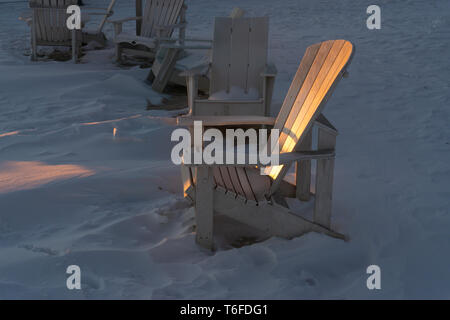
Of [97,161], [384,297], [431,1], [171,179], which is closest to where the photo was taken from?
[384,297]

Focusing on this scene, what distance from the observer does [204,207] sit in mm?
2609

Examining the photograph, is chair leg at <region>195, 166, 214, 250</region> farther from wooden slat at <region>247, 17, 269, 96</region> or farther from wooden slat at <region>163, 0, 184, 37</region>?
wooden slat at <region>163, 0, 184, 37</region>

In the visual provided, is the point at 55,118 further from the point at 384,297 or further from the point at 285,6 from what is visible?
the point at 285,6

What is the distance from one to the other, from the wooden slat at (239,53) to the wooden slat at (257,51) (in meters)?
0.04

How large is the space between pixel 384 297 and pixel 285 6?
439 inches

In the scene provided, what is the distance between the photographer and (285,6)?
40.9 feet

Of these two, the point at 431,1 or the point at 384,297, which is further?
the point at 431,1

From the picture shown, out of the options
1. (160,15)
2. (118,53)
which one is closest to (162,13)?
(160,15)

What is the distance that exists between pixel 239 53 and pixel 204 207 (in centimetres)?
262

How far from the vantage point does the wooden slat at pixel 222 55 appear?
4906mm

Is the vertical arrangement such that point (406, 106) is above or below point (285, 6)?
below

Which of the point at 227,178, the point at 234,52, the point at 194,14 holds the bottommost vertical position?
the point at 227,178

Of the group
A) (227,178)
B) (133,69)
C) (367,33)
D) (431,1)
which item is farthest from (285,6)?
(227,178)

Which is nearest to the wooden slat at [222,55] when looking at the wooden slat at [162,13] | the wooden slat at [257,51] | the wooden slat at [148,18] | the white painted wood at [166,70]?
the wooden slat at [257,51]
